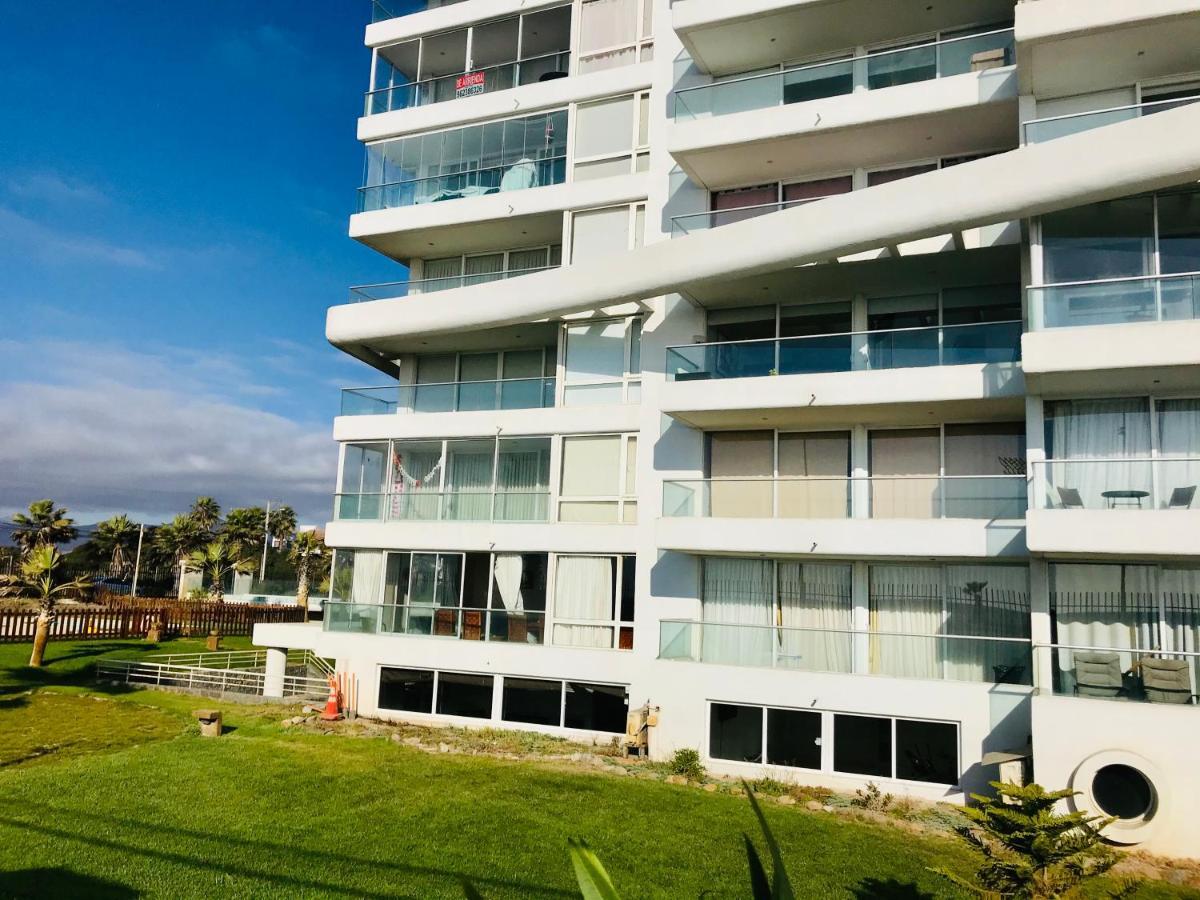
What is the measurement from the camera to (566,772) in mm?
16531

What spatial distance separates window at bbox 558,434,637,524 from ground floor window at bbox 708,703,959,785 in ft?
16.3

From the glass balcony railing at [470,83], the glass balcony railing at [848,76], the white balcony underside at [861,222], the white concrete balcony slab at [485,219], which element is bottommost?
the white balcony underside at [861,222]

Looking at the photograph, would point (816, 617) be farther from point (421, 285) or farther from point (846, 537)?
point (421, 285)

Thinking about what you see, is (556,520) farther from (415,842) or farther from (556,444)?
(415,842)

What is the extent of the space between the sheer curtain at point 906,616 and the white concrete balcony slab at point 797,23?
11359 millimetres

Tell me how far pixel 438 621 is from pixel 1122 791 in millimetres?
14171

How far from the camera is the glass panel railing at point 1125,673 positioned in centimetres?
1349

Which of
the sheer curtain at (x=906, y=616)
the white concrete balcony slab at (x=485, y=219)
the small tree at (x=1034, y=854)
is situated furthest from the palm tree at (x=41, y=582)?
the small tree at (x=1034, y=854)

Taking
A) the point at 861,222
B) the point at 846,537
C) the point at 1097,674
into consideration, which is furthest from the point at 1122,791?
the point at 861,222

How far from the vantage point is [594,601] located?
2000 cm

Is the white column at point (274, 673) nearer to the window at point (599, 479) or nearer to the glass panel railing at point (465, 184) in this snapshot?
the window at point (599, 479)

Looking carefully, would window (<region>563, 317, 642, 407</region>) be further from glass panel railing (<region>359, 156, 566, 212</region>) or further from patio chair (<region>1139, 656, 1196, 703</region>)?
patio chair (<region>1139, 656, 1196, 703</region>)

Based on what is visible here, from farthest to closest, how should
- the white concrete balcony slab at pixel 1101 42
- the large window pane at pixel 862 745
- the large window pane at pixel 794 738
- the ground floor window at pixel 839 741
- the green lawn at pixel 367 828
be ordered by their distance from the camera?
the large window pane at pixel 794 738, the large window pane at pixel 862 745, the ground floor window at pixel 839 741, the white concrete balcony slab at pixel 1101 42, the green lawn at pixel 367 828

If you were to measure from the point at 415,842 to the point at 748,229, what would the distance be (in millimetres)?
12441
